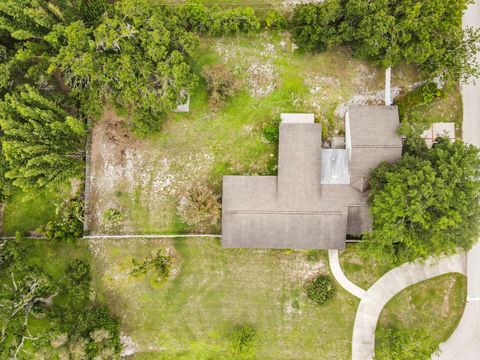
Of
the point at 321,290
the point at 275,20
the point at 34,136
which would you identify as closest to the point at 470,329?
the point at 321,290

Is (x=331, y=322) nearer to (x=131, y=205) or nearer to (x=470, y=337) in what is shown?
(x=470, y=337)

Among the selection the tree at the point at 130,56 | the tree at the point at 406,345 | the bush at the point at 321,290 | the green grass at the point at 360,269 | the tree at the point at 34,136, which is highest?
the tree at the point at 130,56

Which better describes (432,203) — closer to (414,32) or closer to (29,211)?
(414,32)

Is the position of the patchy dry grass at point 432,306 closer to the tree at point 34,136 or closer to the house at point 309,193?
the house at point 309,193

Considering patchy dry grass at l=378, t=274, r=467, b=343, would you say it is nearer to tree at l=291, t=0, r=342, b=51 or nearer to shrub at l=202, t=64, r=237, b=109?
tree at l=291, t=0, r=342, b=51

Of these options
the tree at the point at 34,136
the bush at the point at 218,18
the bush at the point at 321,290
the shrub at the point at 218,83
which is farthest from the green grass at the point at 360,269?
the tree at the point at 34,136
